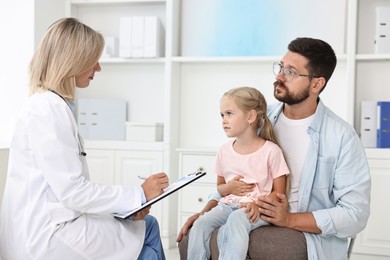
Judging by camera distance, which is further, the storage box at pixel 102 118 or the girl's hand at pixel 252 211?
the storage box at pixel 102 118

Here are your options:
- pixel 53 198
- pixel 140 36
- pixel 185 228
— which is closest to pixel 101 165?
pixel 140 36

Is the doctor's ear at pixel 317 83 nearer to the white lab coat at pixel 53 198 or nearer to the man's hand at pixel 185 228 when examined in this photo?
the man's hand at pixel 185 228

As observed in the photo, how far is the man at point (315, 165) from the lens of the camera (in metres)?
A: 2.34

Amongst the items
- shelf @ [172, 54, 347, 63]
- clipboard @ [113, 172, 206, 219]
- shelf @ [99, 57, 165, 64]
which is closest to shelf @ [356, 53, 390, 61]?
shelf @ [172, 54, 347, 63]

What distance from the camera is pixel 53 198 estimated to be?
2068 mm

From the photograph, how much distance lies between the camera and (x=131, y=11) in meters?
5.01

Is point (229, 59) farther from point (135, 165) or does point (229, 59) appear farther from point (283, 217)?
point (283, 217)

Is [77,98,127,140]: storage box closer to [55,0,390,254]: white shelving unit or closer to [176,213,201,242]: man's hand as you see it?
[55,0,390,254]: white shelving unit

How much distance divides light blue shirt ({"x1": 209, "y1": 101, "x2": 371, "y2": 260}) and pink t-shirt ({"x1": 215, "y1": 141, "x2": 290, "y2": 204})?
11cm

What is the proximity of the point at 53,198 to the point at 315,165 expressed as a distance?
101cm

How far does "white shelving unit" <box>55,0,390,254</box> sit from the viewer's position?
448cm

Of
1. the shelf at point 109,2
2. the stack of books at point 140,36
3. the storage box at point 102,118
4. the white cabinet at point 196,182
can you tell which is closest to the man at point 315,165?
the white cabinet at point 196,182

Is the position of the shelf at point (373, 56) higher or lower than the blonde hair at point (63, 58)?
higher

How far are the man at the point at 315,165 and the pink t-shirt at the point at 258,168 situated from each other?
92mm
